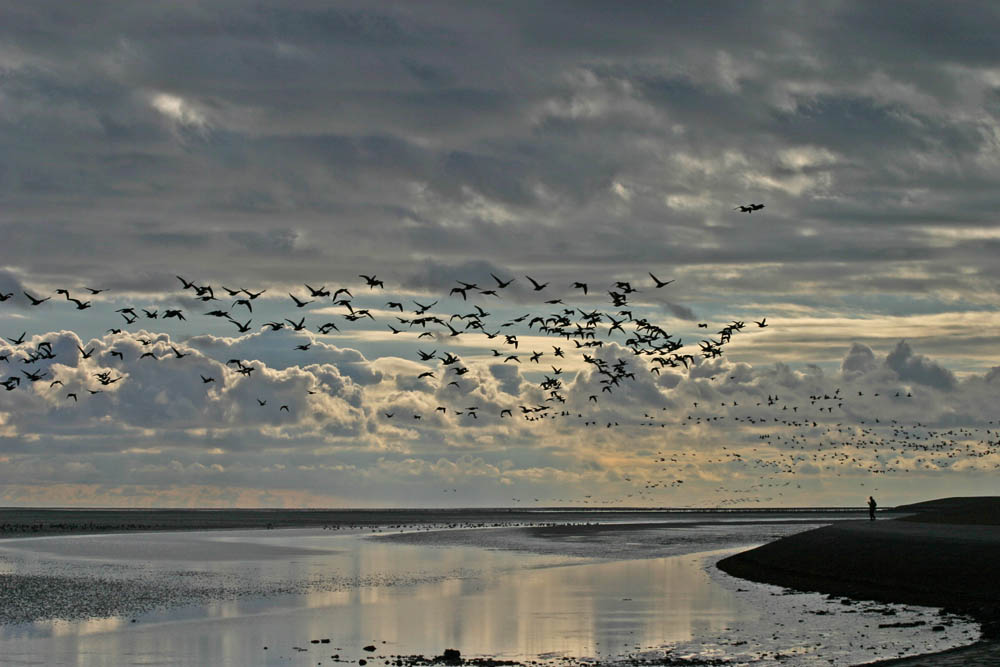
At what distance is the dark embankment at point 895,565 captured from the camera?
42219mm

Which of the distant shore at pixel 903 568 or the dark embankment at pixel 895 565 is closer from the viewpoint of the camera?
the distant shore at pixel 903 568

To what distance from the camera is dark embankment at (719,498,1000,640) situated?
42219 mm

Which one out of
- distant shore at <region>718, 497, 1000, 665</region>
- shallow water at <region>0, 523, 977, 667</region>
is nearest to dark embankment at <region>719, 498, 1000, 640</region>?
distant shore at <region>718, 497, 1000, 665</region>

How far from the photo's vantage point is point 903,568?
4872 centimetres

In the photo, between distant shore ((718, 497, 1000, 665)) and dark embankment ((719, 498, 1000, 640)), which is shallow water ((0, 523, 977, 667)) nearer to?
distant shore ((718, 497, 1000, 665))

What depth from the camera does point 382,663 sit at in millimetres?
32594

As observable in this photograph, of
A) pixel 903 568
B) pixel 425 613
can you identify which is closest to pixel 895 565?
pixel 903 568

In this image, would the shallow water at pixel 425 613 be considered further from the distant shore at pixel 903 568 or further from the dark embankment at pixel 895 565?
the dark embankment at pixel 895 565

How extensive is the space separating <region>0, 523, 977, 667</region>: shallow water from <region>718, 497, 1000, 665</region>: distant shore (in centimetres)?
193

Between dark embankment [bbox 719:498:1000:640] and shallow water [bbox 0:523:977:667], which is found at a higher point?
dark embankment [bbox 719:498:1000:640]

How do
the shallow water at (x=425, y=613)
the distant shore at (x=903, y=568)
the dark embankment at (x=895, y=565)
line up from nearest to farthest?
the shallow water at (x=425, y=613) → the distant shore at (x=903, y=568) → the dark embankment at (x=895, y=565)

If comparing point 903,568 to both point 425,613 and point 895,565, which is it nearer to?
point 895,565

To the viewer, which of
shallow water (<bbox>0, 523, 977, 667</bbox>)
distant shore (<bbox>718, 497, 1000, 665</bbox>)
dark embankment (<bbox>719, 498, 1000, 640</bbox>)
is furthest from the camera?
dark embankment (<bbox>719, 498, 1000, 640</bbox>)

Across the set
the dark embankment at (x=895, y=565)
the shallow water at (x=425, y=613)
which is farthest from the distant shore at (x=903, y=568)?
the shallow water at (x=425, y=613)
